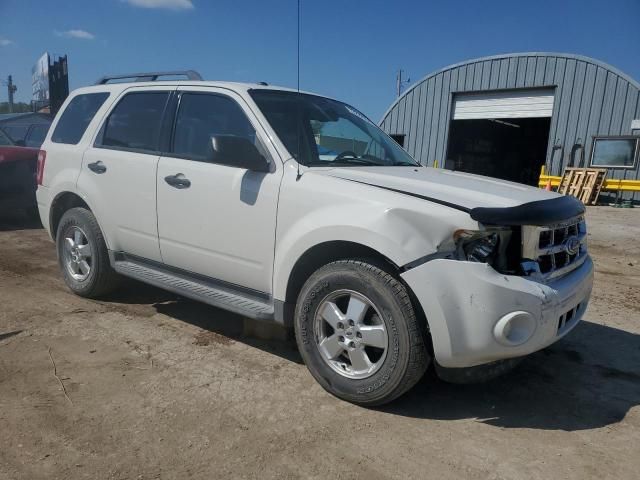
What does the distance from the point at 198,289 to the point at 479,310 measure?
2.05 meters

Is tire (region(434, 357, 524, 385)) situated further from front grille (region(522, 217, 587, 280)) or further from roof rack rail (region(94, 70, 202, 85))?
roof rack rail (region(94, 70, 202, 85))

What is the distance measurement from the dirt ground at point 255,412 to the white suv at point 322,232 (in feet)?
1.04

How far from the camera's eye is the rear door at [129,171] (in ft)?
12.8

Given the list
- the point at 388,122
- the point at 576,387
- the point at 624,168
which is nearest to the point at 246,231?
the point at 576,387

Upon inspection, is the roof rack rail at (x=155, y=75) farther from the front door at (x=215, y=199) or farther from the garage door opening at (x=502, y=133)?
the garage door opening at (x=502, y=133)

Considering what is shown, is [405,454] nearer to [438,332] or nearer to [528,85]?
[438,332]

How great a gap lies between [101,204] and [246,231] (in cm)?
172

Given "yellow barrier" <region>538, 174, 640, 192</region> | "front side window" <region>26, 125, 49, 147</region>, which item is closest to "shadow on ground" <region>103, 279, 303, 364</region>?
"front side window" <region>26, 125, 49, 147</region>

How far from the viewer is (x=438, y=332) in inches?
99.0

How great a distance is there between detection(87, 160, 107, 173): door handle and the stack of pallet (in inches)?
578

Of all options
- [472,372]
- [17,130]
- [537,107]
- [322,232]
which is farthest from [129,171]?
[537,107]

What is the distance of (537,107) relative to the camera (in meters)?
17.0

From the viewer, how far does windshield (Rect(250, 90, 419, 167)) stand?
11.1ft

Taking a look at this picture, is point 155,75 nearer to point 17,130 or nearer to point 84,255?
point 84,255
